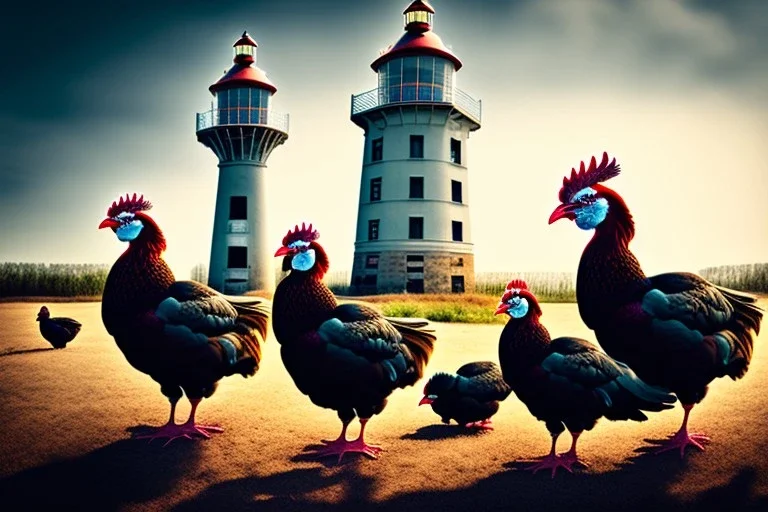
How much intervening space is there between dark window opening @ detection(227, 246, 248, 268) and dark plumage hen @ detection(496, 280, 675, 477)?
21.3 meters

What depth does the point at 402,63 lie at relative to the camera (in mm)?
23875

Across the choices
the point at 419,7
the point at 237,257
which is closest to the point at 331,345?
the point at 237,257

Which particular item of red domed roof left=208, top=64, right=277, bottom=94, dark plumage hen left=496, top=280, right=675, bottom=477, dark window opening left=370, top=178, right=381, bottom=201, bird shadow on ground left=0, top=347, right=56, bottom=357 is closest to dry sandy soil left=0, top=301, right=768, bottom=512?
dark plumage hen left=496, top=280, right=675, bottom=477

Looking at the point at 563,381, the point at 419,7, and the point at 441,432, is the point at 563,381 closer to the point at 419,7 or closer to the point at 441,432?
the point at 441,432

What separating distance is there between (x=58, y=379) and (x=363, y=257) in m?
17.6

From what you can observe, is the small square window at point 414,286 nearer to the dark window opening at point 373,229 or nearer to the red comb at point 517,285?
the dark window opening at point 373,229

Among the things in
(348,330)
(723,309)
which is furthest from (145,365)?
(723,309)

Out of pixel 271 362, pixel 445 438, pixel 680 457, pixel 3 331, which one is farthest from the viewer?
pixel 3 331

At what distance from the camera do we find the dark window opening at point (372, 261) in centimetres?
2442

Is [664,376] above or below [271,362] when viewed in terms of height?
above

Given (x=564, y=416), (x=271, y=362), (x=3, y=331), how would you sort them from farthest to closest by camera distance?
(x=3, y=331) < (x=271, y=362) < (x=564, y=416)

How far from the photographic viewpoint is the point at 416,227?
24234 mm

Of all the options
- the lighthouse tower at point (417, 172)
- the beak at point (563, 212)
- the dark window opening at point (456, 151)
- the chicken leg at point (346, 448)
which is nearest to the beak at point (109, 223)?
the chicken leg at point (346, 448)

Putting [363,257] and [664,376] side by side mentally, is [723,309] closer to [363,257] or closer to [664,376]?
[664,376]
